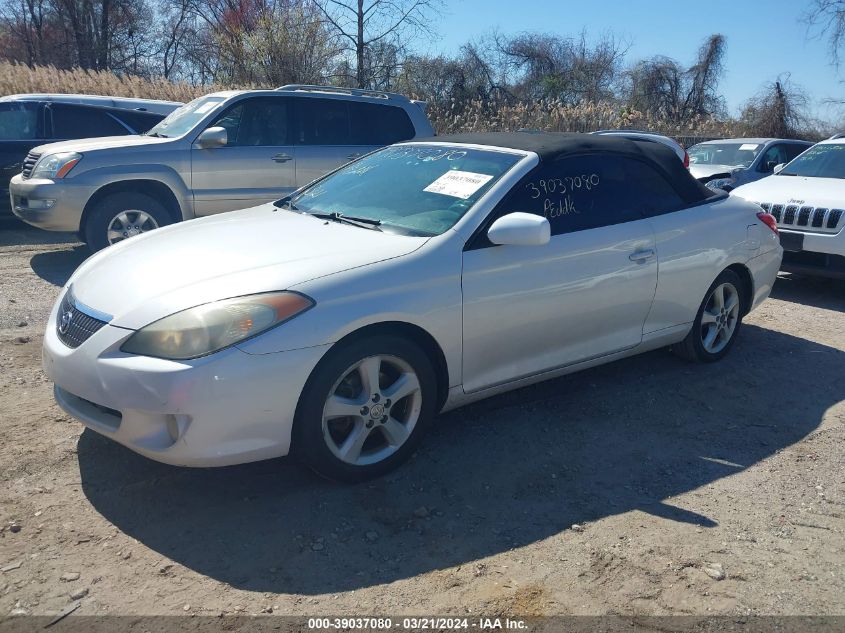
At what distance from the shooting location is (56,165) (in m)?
7.69

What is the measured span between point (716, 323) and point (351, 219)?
2831mm

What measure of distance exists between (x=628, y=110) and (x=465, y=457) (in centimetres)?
2015

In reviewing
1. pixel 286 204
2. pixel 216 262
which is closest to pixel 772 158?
pixel 286 204

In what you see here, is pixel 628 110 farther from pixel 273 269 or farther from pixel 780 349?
pixel 273 269

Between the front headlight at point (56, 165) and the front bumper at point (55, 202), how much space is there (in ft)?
0.27

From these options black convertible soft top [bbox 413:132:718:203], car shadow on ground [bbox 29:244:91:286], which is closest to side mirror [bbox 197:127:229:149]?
car shadow on ground [bbox 29:244:91:286]

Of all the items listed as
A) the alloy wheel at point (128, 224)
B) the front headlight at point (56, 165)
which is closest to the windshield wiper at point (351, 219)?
the alloy wheel at point (128, 224)

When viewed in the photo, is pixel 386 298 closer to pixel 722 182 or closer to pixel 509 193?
pixel 509 193

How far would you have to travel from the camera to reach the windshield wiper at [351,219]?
407 centimetres

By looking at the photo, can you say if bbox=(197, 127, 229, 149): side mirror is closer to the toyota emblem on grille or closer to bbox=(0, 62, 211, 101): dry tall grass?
the toyota emblem on grille

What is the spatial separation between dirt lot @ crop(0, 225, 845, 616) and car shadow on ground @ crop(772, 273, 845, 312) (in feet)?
10.8

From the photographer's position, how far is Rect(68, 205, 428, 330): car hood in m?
3.29

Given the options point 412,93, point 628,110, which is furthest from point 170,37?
point 628,110

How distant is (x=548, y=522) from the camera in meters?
3.36
